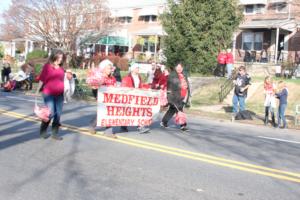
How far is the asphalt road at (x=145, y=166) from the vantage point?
238 inches

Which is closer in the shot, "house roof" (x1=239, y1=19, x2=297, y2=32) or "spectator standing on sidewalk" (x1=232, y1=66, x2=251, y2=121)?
"spectator standing on sidewalk" (x1=232, y1=66, x2=251, y2=121)

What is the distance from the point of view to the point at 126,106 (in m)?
10.6

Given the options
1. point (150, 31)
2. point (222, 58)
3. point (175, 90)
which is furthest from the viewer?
point (150, 31)

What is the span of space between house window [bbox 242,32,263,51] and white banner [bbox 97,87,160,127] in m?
28.4

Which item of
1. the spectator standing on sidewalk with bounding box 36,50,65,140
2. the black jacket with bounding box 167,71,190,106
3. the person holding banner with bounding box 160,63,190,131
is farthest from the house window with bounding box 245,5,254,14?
the spectator standing on sidewalk with bounding box 36,50,65,140

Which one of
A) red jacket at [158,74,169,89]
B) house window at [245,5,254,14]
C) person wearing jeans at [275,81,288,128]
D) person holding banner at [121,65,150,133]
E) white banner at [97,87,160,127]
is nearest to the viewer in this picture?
white banner at [97,87,160,127]

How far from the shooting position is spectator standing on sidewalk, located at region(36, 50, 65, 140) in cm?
927

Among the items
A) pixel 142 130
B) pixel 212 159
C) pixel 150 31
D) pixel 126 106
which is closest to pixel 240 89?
pixel 142 130

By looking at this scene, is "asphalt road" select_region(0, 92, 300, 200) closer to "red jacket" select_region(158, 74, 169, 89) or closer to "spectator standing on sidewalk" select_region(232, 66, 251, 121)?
"red jacket" select_region(158, 74, 169, 89)

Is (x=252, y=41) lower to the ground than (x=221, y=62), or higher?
higher

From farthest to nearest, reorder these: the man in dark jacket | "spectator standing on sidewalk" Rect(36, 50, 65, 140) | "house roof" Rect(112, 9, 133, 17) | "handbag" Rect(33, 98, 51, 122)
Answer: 1. "house roof" Rect(112, 9, 133, 17)
2. the man in dark jacket
3. "spectator standing on sidewalk" Rect(36, 50, 65, 140)
4. "handbag" Rect(33, 98, 51, 122)

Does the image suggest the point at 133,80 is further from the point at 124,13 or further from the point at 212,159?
the point at 124,13

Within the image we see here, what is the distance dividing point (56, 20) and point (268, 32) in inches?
670

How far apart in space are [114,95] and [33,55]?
3990 cm
